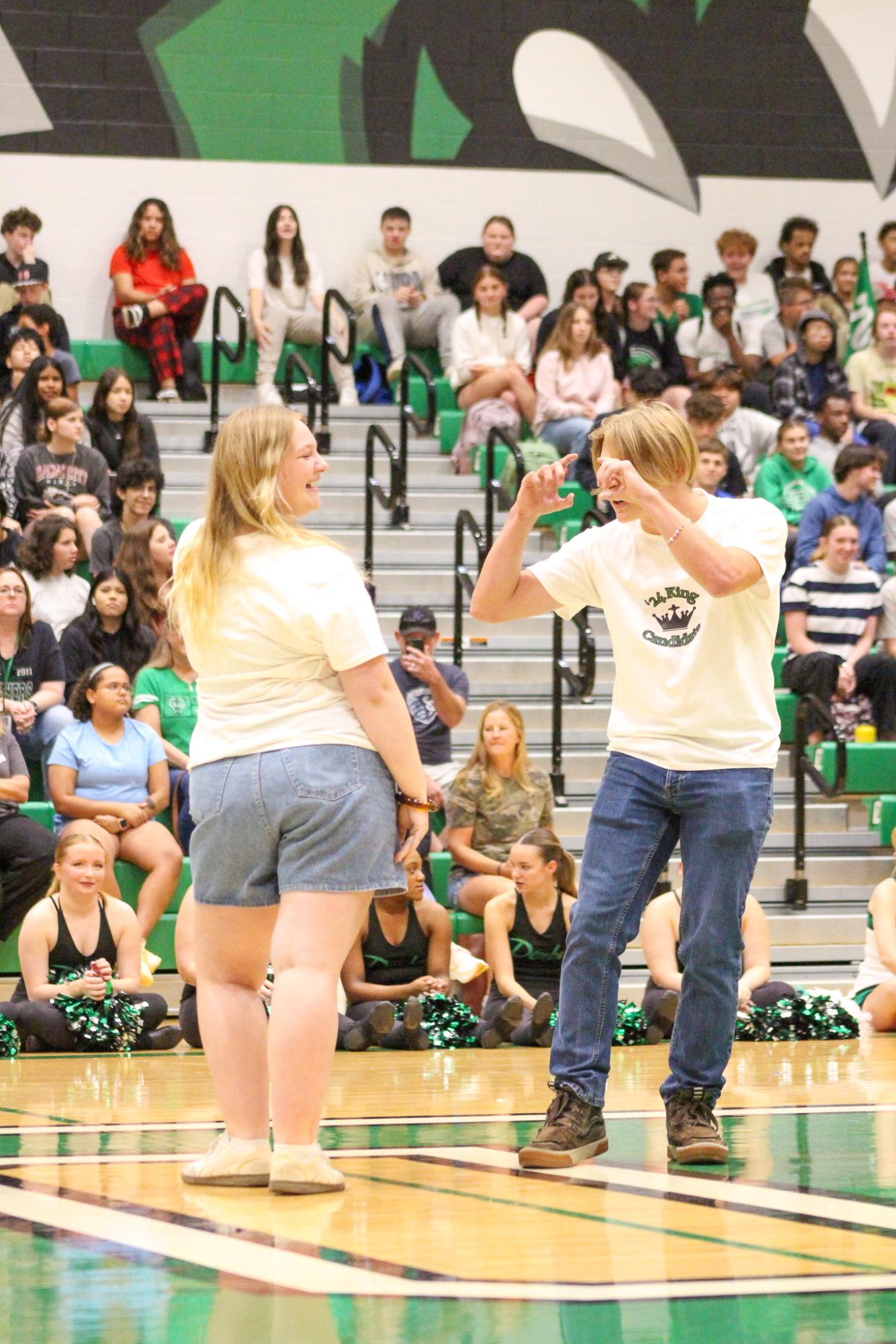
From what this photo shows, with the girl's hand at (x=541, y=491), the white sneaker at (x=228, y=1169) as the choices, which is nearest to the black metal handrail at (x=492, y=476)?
the girl's hand at (x=541, y=491)

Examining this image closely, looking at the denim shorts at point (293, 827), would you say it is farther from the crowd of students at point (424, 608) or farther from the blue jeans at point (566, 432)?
the blue jeans at point (566, 432)

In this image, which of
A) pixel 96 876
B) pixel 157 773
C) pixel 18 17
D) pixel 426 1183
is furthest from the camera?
pixel 18 17

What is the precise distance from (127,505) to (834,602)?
3599 mm

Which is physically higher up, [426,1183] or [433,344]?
[433,344]

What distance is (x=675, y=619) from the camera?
410cm

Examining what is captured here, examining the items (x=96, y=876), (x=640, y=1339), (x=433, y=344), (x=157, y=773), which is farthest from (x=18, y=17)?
(x=640, y=1339)

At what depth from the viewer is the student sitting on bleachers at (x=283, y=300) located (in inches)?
499

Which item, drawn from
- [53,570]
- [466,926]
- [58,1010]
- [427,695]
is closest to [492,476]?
[427,695]

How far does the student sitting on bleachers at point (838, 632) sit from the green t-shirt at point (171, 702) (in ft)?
10.1

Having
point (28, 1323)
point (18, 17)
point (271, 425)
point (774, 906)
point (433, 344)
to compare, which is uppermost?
point (18, 17)

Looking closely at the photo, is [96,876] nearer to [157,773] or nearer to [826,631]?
[157,773]

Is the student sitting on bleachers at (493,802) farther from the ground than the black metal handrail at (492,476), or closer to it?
closer to it

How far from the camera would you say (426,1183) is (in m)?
3.67

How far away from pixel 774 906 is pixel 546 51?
7.42 m
